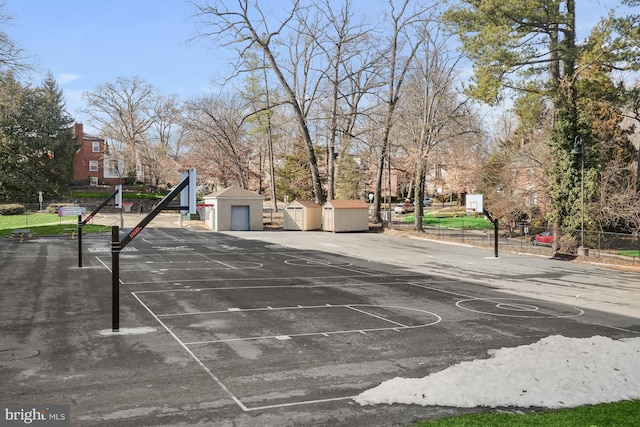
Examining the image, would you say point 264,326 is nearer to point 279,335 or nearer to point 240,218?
point 279,335

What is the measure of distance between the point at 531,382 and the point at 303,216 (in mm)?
42881

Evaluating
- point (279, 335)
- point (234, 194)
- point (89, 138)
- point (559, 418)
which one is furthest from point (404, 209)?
point (559, 418)

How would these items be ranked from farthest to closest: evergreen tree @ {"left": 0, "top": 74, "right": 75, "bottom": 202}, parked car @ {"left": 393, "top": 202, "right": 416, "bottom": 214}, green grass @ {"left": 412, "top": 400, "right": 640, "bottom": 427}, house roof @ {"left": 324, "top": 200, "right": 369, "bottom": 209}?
parked car @ {"left": 393, "top": 202, "right": 416, "bottom": 214}
evergreen tree @ {"left": 0, "top": 74, "right": 75, "bottom": 202}
house roof @ {"left": 324, "top": 200, "right": 369, "bottom": 209}
green grass @ {"left": 412, "top": 400, "right": 640, "bottom": 427}

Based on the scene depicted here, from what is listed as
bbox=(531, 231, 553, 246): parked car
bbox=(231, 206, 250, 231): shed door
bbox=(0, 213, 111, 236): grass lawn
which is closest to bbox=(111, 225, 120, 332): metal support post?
bbox=(531, 231, 553, 246): parked car

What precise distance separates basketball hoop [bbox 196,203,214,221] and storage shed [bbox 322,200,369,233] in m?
10.7

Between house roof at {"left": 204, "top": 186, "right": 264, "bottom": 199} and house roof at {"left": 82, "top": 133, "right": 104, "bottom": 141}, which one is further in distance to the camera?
house roof at {"left": 82, "top": 133, "right": 104, "bottom": 141}

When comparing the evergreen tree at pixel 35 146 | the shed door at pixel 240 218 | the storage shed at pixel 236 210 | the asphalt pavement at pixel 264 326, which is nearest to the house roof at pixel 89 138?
the evergreen tree at pixel 35 146

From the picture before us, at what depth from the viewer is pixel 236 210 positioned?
50906mm

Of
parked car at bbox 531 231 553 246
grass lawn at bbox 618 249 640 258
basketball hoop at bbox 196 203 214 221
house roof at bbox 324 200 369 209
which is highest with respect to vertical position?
house roof at bbox 324 200 369 209

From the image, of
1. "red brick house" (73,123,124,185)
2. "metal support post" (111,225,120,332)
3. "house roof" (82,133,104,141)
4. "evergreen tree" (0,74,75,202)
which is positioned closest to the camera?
"metal support post" (111,225,120,332)

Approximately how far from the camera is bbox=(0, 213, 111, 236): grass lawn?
143ft

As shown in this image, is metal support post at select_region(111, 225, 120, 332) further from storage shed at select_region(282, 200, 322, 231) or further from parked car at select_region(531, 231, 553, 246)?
storage shed at select_region(282, 200, 322, 231)

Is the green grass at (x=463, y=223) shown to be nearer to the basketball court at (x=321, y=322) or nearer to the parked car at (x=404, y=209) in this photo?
the parked car at (x=404, y=209)

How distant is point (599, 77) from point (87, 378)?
99.2ft
